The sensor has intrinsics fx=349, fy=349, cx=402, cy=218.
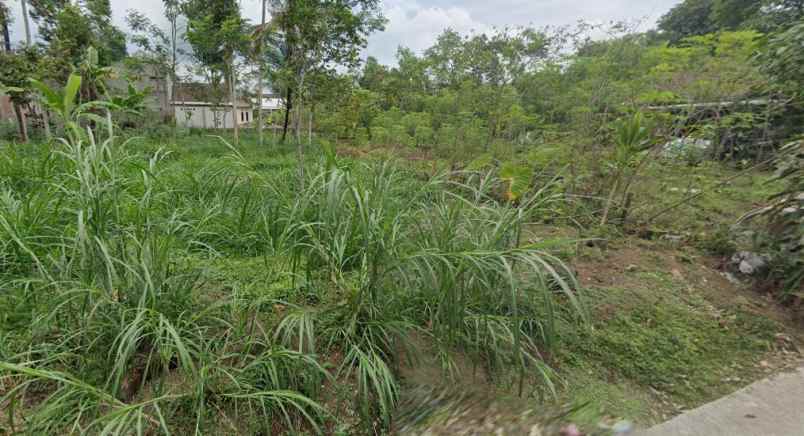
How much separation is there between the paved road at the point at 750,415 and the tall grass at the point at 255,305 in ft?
2.23

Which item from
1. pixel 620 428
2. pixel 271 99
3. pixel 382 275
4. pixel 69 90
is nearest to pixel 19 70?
pixel 271 99

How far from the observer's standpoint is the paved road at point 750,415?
1.65 meters

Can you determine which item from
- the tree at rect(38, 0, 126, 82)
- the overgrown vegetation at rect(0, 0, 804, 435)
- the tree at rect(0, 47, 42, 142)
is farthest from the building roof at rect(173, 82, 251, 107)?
the overgrown vegetation at rect(0, 0, 804, 435)

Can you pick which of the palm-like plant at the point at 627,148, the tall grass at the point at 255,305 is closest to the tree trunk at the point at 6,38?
the tall grass at the point at 255,305

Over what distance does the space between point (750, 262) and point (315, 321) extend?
12.1 ft

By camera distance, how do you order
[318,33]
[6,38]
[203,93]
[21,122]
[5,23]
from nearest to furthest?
[318,33], [21,122], [5,23], [6,38], [203,93]

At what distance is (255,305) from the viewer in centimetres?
170

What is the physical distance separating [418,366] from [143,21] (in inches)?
744

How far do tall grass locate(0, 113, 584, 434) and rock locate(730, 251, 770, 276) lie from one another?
2.39 m

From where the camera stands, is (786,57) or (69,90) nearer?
(69,90)

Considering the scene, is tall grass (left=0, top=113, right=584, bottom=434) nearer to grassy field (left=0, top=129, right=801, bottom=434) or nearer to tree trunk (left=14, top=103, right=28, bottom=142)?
grassy field (left=0, top=129, right=801, bottom=434)

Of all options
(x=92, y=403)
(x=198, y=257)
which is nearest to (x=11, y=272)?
(x=198, y=257)

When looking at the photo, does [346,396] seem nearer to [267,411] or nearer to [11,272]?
[267,411]

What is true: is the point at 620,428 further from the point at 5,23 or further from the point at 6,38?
the point at 6,38
